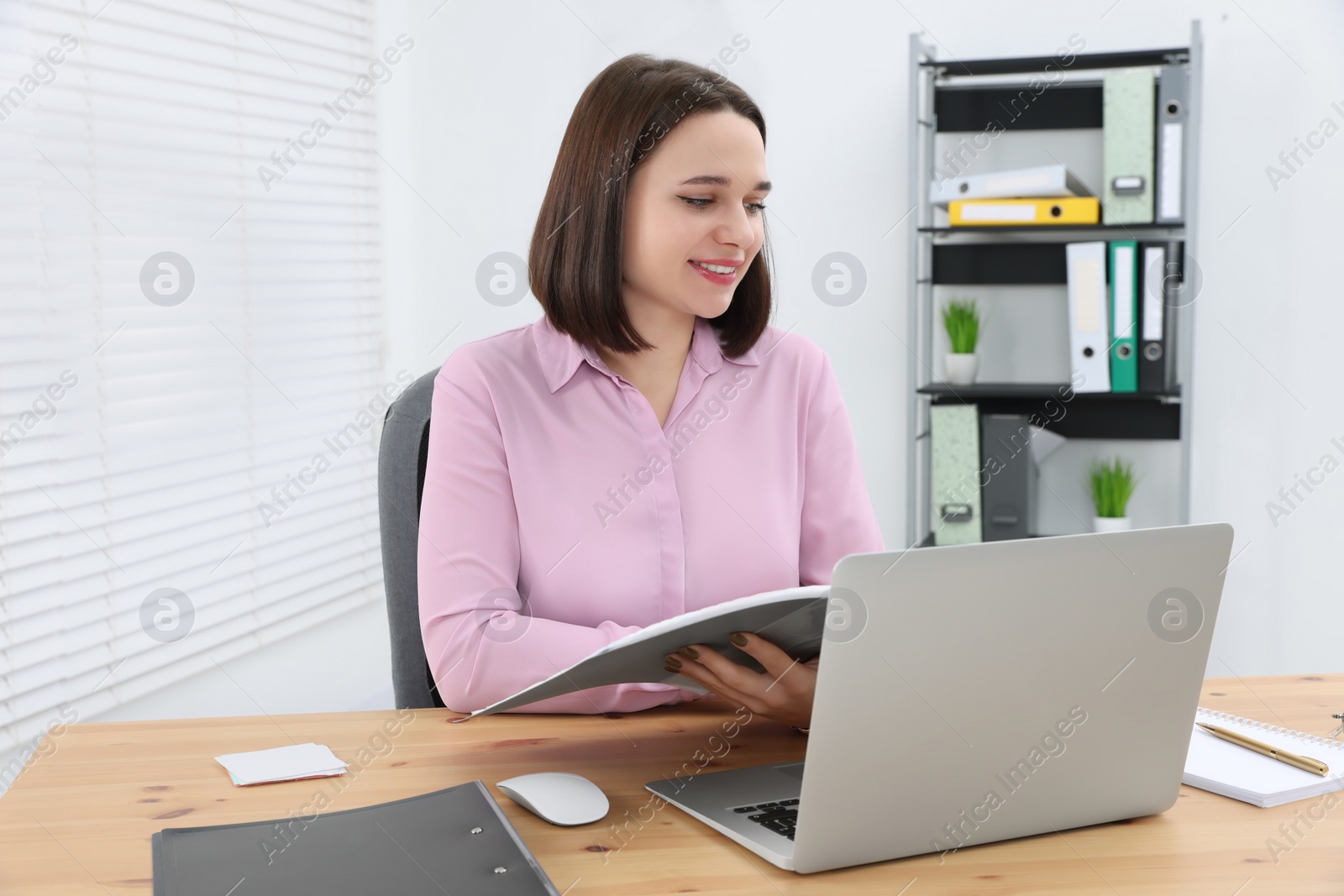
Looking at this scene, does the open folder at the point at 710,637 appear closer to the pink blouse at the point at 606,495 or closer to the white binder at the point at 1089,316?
the pink blouse at the point at 606,495

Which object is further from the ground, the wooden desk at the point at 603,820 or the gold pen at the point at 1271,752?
the gold pen at the point at 1271,752

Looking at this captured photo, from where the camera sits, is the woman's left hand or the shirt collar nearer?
the woman's left hand

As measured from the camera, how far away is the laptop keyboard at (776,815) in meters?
0.80

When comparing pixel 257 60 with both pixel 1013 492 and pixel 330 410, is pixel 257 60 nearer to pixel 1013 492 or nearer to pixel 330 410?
pixel 330 410

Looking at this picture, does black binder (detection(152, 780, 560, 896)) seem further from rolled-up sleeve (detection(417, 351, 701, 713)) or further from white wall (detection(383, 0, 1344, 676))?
white wall (detection(383, 0, 1344, 676))

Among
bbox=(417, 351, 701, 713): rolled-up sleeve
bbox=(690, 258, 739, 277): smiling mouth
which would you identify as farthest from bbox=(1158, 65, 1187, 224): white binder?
bbox=(417, 351, 701, 713): rolled-up sleeve

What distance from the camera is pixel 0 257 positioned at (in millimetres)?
1764

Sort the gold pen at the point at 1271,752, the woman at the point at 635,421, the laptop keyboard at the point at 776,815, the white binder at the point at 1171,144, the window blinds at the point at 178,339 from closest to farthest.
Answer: the laptop keyboard at the point at 776,815, the gold pen at the point at 1271,752, the woman at the point at 635,421, the window blinds at the point at 178,339, the white binder at the point at 1171,144

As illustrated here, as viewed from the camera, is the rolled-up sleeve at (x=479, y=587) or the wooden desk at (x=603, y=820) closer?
the wooden desk at (x=603, y=820)

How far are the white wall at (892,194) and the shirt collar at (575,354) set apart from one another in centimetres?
148

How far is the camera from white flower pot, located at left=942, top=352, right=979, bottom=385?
2648 mm

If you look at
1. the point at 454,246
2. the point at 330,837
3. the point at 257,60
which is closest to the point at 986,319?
the point at 454,246

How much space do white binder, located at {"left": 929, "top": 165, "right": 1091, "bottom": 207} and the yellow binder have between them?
0.05 ft

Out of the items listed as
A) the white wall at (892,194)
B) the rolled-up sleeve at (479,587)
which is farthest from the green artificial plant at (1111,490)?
the rolled-up sleeve at (479,587)
